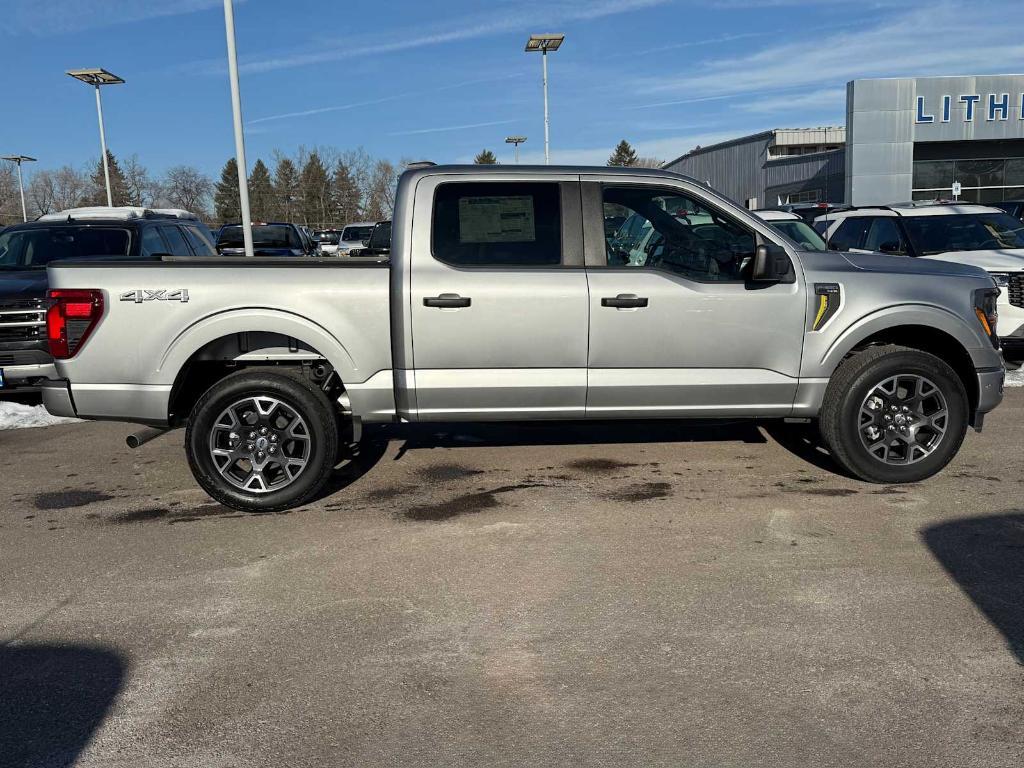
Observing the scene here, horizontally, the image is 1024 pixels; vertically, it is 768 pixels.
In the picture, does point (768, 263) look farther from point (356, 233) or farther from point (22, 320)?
point (356, 233)

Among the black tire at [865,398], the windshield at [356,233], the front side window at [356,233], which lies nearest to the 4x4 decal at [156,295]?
the black tire at [865,398]

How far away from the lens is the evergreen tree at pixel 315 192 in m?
72.1

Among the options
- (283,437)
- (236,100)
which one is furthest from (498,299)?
(236,100)

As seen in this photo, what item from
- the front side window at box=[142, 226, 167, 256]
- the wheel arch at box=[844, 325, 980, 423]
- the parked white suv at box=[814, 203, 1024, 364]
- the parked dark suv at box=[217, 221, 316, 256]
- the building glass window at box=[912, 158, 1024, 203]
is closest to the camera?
the wheel arch at box=[844, 325, 980, 423]

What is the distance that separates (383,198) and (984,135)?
1640 inches

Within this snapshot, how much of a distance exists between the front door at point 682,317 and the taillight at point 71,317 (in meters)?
3.01

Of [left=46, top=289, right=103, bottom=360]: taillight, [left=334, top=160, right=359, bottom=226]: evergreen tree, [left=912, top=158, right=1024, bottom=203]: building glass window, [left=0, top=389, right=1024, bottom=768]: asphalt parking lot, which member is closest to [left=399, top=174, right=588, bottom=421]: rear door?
[left=0, top=389, right=1024, bottom=768]: asphalt parking lot

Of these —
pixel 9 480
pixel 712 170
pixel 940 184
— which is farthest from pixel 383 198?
pixel 9 480

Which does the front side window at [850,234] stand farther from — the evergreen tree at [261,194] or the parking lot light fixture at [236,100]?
the evergreen tree at [261,194]

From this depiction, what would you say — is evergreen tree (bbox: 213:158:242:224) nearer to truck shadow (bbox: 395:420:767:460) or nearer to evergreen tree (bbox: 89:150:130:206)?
evergreen tree (bbox: 89:150:130:206)

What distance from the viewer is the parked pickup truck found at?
541 centimetres

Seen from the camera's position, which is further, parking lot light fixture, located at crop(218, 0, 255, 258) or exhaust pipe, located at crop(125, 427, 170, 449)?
parking lot light fixture, located at crop(218, 0, 255, 258)

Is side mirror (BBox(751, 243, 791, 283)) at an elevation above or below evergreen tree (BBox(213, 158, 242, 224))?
below

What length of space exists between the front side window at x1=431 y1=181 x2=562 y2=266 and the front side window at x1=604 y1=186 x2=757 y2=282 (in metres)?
0.39
